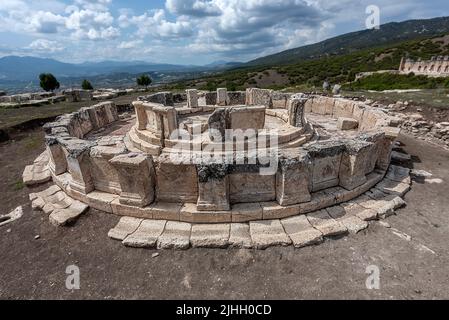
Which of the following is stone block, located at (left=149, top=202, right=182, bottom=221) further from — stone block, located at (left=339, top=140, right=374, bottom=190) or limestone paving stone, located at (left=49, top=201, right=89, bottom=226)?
stone block, located at (left=339, top=140, right=374, bottom=190)

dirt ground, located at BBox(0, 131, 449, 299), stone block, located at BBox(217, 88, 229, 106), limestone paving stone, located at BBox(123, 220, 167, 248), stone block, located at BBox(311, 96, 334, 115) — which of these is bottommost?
dirt ground, located at BBox(0, 131, 449, 299)

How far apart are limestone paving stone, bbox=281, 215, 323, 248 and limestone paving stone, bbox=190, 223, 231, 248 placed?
4.62 feet

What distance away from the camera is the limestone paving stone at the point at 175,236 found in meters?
5.46

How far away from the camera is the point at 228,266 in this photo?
199 inches

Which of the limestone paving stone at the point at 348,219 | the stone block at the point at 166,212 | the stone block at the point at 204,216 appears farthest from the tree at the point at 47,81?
the limestone paving stone at the point at 348,219

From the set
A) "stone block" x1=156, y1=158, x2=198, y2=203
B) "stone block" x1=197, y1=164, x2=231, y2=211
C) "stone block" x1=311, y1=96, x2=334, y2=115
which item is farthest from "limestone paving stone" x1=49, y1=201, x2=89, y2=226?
"stone block" x1=311, y1=96, x2=334, y2=115

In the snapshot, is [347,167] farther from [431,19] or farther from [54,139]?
[431,19]

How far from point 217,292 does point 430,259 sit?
4336 millimetres

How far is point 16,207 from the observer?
735cm

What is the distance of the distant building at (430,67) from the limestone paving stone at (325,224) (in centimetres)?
4209

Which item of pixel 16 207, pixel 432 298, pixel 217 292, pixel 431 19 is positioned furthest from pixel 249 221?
pixel 431 19

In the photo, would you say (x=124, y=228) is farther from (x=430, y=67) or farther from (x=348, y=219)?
(x=430, y=67)

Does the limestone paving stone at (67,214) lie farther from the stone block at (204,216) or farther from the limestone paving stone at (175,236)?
the stone block at (204,216)

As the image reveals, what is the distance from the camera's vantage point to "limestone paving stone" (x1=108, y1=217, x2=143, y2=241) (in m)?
5.79
